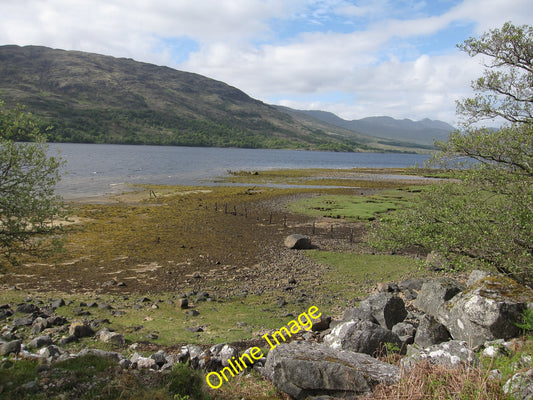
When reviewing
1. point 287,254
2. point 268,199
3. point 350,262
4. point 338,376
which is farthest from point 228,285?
point 268,199

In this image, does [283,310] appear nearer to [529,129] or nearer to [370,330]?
[370,330]

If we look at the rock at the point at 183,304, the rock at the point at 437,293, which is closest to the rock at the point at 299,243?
the rock at the point at 183,304

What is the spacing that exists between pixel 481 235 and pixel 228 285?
48.1 ft

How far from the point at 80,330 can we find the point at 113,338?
62.2 inches

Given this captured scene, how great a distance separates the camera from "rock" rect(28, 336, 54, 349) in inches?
491

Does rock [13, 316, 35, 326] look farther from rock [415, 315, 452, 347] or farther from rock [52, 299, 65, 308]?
rock [415, 315, 452, 347]

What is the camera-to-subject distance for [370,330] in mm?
11953

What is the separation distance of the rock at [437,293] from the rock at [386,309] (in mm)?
1087

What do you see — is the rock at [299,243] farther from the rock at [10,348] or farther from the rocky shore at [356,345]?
the rock at [10,348]

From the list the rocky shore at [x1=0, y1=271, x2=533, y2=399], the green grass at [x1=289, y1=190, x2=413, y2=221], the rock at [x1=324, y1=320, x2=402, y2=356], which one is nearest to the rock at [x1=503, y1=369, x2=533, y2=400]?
the rocky shore at [x1=0, y1=271, x2=533, y2=399]

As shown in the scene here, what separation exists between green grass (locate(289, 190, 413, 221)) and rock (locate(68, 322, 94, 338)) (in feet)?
117

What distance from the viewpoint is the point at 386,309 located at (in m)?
15.1

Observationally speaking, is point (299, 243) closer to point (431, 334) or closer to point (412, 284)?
point (412, 284)

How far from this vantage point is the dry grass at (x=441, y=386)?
23.5 feet
